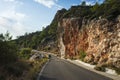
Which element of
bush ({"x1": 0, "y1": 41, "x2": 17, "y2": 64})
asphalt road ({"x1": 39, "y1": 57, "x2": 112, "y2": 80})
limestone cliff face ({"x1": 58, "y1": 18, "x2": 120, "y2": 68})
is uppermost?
limestone cliff face ({"x1": 58, "y1": 18, "x2": 120, "y2": 68})

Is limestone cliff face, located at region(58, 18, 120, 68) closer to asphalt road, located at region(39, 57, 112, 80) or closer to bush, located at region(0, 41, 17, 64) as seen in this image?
asphalt road, located at region(39, 57, 112, 80)

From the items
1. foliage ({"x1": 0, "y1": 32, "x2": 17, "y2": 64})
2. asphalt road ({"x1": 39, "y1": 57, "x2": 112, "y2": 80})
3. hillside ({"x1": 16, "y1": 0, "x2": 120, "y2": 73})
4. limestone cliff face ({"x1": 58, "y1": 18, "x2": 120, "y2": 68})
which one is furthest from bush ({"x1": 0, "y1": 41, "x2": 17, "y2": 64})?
limestone cliff face ({"x1": 58, "y1": 18, "x2": 120, "y2": 68})

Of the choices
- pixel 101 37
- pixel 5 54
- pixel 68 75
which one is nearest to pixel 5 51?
pixel 5 54

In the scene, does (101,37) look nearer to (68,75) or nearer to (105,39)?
(105,39)

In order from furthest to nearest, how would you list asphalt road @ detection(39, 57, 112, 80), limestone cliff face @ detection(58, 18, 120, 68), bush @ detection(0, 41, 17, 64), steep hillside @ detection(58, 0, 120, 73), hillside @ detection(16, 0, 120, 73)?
hillside @ detection(16, 0, 120, 73), limestone cliff face @ detection(58, 18, 120, 68), steep hillside @ detection(58, 0, 120, 73), bush @ detection(0, 41, 17, 64), asphalt road @ detection(39, 57, 112, 80)

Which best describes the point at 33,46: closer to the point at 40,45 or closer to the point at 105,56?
the point at 40,45

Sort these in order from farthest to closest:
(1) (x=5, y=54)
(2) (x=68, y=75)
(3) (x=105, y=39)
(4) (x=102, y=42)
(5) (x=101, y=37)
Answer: (5) (x=101, y=37)
(4) (x=102, y=42)
(3) (x=105, y=39)
(1) (x=5, y=54)
(2) (x=68, y=75)

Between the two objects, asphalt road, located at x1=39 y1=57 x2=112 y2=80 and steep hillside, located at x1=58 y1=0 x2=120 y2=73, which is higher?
steep hillside, located at x1=58 y1=0 x2=120 y2=73

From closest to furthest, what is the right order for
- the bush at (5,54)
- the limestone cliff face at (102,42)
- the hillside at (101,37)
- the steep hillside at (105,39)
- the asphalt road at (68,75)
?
the asphalt road at (68,75)
the bush at (5,54)
the steep hillside at (105,39)
the limestone cliff face at (102,42)
the hillside at (101,37)

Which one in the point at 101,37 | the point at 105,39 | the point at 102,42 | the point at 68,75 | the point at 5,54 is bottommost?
the point at 68,75

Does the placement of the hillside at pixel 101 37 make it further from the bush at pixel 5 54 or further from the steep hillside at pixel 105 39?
the bush at pixel 5 54

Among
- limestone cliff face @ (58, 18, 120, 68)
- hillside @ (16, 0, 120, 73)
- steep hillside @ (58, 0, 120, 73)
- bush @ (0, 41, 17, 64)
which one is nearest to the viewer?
bush @ (0, 41, 17, 64)

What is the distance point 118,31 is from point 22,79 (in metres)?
27.5

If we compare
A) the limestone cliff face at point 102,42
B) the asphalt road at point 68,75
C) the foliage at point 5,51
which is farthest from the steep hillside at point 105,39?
the foliage at point 5,51
